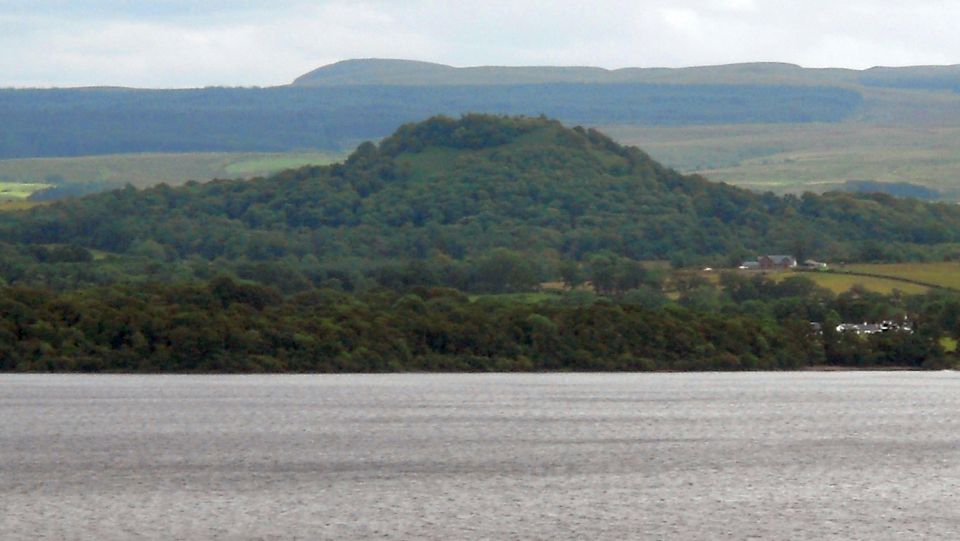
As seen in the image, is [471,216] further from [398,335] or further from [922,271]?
[398,335]

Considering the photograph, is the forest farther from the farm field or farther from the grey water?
the grey water

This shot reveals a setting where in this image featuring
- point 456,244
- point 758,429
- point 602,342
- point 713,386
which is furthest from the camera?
point 456,244

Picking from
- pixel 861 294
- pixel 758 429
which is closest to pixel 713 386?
pixel 758 429

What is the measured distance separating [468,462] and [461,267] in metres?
82.6

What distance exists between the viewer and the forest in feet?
280

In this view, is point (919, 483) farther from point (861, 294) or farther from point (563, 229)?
point (563, 229)

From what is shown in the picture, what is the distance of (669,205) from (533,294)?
57476mm

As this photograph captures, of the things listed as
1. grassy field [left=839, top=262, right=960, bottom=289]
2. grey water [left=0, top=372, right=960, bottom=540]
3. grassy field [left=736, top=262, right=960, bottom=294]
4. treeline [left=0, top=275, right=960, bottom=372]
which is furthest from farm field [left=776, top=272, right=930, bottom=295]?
grey water [left=0, top=372, right=960, bottom=540]

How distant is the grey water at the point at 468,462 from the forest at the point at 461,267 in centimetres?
703

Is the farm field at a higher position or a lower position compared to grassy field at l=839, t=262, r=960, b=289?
higher

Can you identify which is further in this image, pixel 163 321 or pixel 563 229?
pixel 563 229

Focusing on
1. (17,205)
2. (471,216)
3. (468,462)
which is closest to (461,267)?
(471,216)

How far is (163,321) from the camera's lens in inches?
3273

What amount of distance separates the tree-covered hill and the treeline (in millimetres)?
34880
